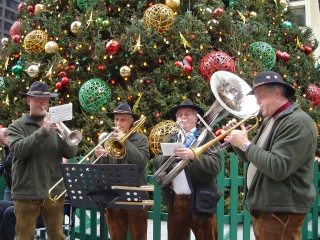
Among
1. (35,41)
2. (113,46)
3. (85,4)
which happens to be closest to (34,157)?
(113,46)

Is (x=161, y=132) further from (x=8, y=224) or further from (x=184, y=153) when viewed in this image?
(x=184, y=153)

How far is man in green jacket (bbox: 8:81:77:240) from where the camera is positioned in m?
4.92

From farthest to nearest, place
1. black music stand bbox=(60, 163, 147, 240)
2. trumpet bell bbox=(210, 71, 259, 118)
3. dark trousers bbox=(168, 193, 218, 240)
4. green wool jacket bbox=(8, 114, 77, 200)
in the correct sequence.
Result: green wool jacket bbox=(8, 114, 77, 200) → dark trousers bbox=(168, 193, 218, 240) → trumpet bell bbox=(210, 71, 259, 118) → black music stand bbox=(60, 163, 147, 240)

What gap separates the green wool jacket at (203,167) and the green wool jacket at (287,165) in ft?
3.24

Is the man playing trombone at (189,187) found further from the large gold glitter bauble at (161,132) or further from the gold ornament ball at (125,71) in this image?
the gold ornament ball at (125,71)

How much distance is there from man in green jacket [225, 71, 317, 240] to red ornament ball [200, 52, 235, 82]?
504 centimetres

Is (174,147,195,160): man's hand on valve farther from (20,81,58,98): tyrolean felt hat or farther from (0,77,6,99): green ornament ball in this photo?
(0,77,6,99): green ornament ball

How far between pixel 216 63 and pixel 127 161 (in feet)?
14.1

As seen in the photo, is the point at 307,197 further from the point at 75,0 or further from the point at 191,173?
the point at 75,0

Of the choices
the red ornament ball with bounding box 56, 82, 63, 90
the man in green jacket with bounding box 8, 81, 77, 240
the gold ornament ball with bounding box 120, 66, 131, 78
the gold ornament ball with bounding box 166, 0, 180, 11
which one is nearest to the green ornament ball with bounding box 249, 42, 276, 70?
the gold ornament ball with bounding box 166, 0, 180, 11

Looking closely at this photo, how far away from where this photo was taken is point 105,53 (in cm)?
963

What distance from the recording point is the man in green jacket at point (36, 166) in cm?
492

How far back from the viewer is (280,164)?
11.0ft

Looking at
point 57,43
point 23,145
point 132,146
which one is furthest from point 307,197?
point 57,43
